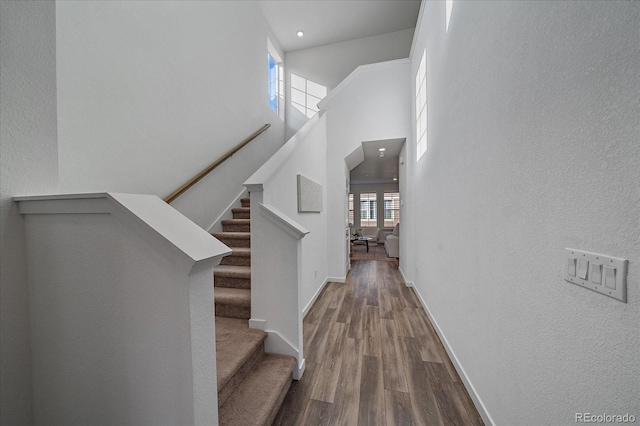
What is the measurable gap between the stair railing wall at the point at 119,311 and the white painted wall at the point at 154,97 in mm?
996

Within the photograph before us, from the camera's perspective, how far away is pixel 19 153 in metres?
0.94

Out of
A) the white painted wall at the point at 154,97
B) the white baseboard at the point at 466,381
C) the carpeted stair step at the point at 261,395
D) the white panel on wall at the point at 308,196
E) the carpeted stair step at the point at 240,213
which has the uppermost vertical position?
the white painted wall at the point at 154,97

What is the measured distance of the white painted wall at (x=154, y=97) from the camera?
1.65 m

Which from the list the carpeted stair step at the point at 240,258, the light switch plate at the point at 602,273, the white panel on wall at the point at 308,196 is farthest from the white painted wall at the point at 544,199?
the carpeted stair step at the point at 240,258

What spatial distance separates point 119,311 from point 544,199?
1690mm

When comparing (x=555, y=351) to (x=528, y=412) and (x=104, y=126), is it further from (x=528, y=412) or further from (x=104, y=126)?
(x=104, y=126)

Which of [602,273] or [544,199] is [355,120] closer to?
[544,199]

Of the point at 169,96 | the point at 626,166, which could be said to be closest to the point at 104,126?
the point at 169,96

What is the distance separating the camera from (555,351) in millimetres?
854

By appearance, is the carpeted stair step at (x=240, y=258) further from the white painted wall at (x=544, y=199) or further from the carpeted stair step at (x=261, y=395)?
the white painted wall at (x=544, y=199)

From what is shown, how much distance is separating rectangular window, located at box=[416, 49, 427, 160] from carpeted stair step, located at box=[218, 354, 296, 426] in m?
2.77

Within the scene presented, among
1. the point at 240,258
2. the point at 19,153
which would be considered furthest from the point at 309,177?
the point at 19,153

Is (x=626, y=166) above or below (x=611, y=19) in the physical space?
below

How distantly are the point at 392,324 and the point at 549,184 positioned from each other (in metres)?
2.20
